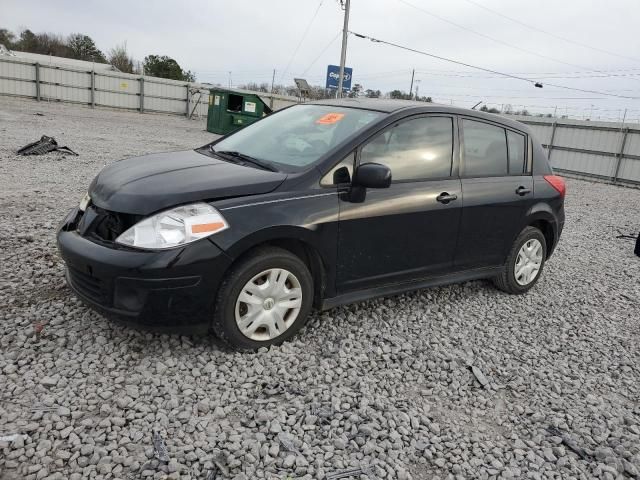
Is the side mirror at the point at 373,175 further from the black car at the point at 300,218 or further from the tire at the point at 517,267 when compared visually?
the tire at the point at 517,267

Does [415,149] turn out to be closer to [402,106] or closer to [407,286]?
[402,106]

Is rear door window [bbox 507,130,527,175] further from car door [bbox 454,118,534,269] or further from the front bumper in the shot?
the front bumper

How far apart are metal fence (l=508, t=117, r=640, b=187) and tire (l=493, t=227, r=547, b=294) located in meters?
14.7

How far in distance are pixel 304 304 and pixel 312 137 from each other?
1275 millimetres

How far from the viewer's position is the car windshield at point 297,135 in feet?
11.9

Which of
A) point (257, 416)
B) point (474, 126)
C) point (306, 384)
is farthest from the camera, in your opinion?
point (474, 126)

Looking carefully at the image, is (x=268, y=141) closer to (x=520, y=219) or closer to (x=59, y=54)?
(x=520, y=219)

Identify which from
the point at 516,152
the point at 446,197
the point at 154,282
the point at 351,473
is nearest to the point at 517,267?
the point at 516,152

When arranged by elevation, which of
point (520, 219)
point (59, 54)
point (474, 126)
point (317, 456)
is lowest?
point (317, 456)

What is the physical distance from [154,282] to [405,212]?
1.88 metres

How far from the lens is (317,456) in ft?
8.16

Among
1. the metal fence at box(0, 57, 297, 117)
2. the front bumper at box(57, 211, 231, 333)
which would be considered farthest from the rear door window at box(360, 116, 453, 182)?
the metal fence at box(0, 57, 297, 117)

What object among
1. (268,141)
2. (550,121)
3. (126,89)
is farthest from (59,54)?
(268,141)

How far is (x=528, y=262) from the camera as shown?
4984 millimetres
